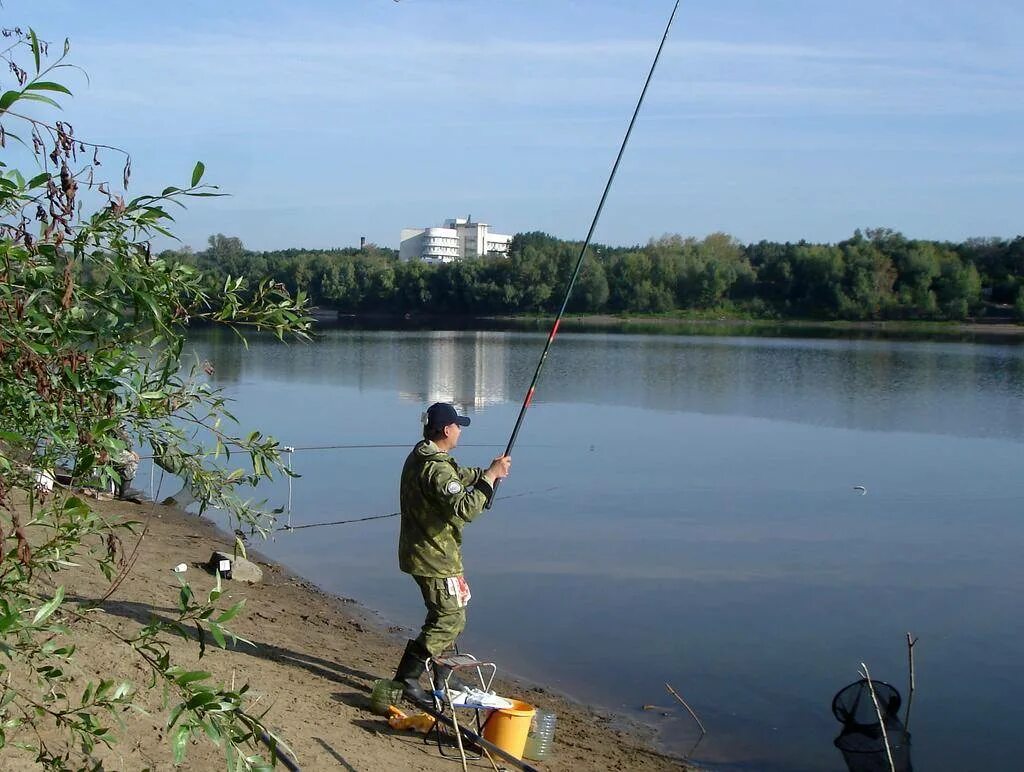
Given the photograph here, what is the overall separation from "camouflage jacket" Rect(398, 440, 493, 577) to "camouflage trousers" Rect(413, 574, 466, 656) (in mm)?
64

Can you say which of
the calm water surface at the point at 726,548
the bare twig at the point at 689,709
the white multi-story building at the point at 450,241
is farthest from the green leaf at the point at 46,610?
the white multi-story building at the point at 450,241

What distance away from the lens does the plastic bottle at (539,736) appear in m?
5.80

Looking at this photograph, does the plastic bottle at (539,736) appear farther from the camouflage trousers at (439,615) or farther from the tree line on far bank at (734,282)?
the tree line on far bank at (734,282)

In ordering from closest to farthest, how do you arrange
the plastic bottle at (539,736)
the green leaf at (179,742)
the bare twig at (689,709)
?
the green leaf at (179,742), the plastic bottle at (539,736), the bare twig at (689,709)

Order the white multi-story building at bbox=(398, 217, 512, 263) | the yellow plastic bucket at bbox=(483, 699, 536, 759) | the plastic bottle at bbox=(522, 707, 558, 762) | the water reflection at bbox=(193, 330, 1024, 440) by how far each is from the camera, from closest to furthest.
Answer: the yellow plastic bucket at bbox=(483, 699, 536, 759), the plastic bottle at bbox=(522, 707, 558, 762), the water reflection at bbox=(193, 330, 1024, 440), the white multi-story building at bbox=(398, 217, 512, 263)

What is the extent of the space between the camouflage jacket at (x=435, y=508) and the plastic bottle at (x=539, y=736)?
0.97 metres

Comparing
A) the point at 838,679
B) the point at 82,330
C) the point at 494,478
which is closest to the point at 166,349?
the point at 82,330

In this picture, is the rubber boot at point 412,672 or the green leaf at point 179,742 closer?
the green leaf at point 179,742

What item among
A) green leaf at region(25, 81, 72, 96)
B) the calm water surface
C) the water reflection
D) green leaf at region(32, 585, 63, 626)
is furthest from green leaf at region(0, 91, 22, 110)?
the water reflection

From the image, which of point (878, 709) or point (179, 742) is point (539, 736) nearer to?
point (878, 709)

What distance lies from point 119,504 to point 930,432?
16.7 m

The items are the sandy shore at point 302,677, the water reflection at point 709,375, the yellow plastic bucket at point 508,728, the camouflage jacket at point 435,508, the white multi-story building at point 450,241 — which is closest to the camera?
the sandy shore at point 302,677

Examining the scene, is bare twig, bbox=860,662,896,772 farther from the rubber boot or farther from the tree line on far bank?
the tree line on far bank

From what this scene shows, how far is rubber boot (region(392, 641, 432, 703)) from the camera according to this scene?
18.4ft
